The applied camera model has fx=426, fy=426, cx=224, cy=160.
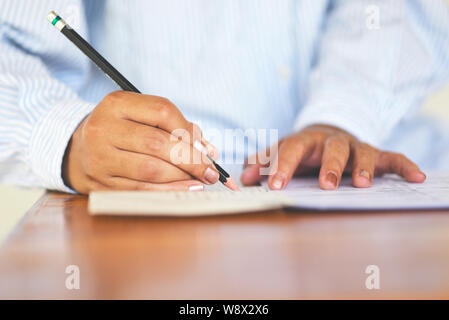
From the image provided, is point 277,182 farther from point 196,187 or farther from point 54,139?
point 54,139

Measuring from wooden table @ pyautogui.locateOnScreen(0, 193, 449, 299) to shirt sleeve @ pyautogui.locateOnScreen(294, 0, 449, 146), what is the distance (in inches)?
14.8

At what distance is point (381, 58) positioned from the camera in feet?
2.39

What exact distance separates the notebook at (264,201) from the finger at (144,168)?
33 millimetres

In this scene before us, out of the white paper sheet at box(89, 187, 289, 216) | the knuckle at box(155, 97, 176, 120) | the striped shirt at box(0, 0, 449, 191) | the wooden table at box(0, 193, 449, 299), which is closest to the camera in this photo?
the wooden table at box(0, 193, 449, 299)

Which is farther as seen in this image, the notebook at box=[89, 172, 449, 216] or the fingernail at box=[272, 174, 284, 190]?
the fingernail at box=[272, 174, 284, 190]

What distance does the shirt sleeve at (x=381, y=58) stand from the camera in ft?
2.25

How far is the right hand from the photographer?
0.40 metres

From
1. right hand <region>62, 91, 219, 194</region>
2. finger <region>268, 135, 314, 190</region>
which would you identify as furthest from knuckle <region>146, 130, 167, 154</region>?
finger <region>268, 135, 314, 190</region>

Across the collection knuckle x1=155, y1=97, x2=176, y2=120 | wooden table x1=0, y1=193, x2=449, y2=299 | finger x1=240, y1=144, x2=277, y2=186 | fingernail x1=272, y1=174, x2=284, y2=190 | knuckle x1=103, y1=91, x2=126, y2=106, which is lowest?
wooden table x1=0, y1=193, x2=449, y2=299

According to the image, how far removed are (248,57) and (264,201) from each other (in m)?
0.45

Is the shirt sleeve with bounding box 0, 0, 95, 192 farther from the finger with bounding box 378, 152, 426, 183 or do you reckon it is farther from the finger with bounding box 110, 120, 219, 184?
the finger with bounding box 378, 152, 426, 183

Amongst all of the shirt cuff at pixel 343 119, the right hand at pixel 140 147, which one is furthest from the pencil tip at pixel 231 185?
the shirt cuff at pixel 343 119

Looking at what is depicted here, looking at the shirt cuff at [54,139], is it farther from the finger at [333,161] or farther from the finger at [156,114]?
the finger at [333,161]

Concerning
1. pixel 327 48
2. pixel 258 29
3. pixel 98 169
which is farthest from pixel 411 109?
pixel 98 169
